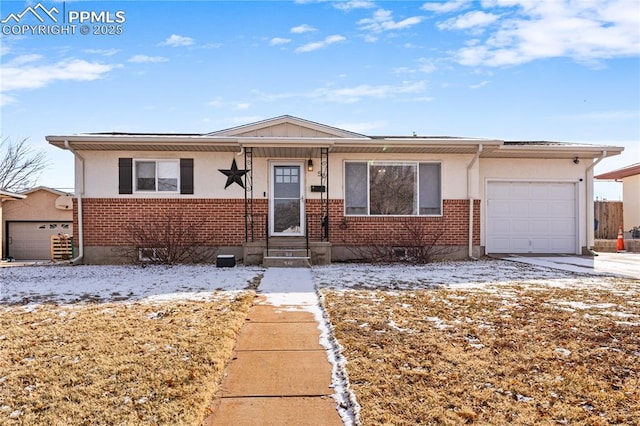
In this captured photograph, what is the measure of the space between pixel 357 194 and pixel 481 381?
834 centimetres

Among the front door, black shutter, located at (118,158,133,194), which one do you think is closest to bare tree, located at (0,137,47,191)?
black shutter, located at (118,158,133,194)

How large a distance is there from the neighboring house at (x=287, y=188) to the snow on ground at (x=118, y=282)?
55.0 inches

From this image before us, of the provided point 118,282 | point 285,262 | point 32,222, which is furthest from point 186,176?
point 32,222

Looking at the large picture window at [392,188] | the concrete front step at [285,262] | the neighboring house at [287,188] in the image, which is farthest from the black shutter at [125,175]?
the large picture window at [392,188]

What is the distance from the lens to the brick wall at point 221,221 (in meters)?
10.9

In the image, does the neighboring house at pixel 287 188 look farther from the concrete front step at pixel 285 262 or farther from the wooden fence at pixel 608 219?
the wooden fence at pixel 608 219

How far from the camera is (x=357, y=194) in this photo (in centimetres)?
1138

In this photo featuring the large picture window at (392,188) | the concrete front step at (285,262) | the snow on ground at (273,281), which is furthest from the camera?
the large picture window at (392,188)

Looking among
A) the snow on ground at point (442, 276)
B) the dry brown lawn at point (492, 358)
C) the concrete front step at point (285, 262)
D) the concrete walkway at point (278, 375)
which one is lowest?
the concrete walkway at point (278, 375)

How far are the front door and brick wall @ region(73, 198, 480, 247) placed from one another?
10.8 inches

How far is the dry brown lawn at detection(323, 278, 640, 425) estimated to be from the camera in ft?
9.15

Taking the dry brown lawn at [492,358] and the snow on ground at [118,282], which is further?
the snow on ground at [118,282]

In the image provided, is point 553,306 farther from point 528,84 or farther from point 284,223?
point 528,84

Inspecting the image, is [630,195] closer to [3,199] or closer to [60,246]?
[60,246]
